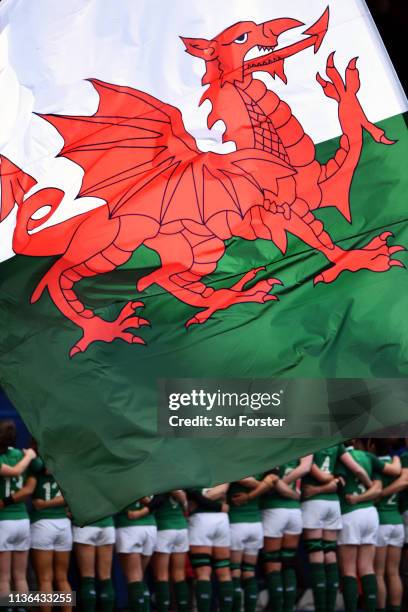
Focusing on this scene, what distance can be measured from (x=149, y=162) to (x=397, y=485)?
707 cm

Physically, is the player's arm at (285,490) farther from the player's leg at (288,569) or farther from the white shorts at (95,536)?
the white shorts at (95,536)

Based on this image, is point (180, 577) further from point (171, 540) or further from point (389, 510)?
point (389, 510)

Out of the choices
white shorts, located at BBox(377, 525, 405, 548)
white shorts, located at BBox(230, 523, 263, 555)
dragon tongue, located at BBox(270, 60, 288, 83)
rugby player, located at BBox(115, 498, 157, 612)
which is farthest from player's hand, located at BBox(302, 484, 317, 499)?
dragon tongue, located at BBox(270, 60, 288, 83)

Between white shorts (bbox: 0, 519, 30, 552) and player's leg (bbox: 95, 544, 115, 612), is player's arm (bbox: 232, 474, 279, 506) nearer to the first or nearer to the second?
player's leg (bbox: 95, 544, 115, 612)

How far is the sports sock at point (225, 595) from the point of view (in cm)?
1164

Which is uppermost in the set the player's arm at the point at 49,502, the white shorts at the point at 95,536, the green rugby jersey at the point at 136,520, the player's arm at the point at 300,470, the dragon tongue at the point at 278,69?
the dragon tongue at the point at 278,69

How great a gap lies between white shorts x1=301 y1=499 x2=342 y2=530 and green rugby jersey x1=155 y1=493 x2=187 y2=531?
142cm

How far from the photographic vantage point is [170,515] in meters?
11.4

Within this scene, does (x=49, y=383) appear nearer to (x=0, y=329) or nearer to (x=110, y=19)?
(x=0, y=329)

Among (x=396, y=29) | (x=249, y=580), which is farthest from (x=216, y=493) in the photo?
(x=396, y=29)

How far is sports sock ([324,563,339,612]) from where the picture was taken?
12086 mm

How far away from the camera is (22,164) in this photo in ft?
20.0

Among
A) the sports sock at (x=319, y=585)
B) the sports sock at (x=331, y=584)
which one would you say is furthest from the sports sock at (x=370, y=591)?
the sports sock at (x=319, y=585)

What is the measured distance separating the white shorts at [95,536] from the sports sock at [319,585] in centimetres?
244
